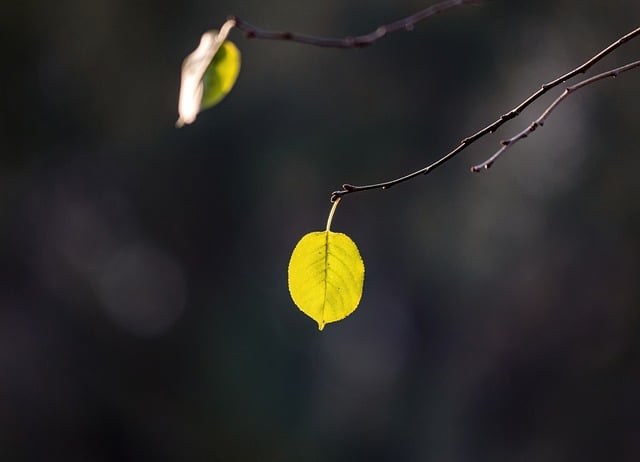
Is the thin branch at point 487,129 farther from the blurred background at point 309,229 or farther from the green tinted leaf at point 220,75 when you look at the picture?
the blurred background at point 309,229

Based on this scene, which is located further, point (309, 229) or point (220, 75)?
point (309, 229)

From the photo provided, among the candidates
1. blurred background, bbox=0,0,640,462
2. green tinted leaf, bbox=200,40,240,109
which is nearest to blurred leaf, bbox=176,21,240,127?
green tinted leaf, bbox=200,40,240,109

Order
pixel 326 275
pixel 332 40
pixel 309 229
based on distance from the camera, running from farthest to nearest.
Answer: pixel 309 229 < pixel 326 275 < pixel 332 40

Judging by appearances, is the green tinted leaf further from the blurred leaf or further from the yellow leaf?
the yellow leaf

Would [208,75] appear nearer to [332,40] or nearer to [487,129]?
[332,40]

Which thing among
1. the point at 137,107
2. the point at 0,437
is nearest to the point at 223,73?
the point at 0,437

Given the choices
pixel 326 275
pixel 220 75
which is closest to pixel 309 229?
Result: pixel 326 275
